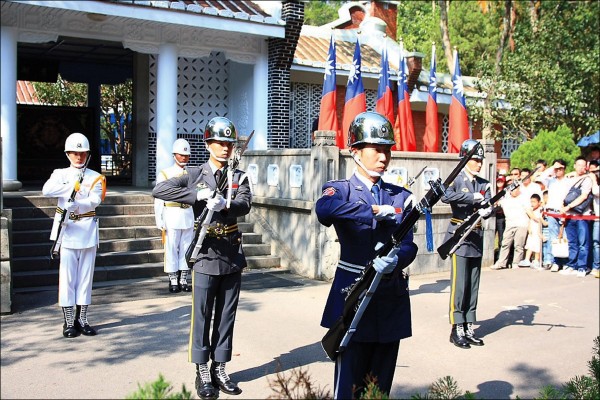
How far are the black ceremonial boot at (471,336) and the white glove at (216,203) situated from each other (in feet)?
11.7

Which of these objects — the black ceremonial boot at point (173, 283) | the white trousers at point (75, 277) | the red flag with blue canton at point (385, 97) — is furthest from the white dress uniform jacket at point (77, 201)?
the red flag with blue canton at point (385, 97)

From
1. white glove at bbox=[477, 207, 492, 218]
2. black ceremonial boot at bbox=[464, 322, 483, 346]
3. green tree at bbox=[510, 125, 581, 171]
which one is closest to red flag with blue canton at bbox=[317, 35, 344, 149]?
green tree at bbox=[510, 125, 581, 171]

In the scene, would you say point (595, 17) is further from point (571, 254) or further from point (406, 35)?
point (406, 35)

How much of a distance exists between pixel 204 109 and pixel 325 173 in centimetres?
677

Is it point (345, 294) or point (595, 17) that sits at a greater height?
point (595, 17)

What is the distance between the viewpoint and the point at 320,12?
45781 mm

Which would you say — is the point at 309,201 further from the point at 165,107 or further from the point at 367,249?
the point at 367,249

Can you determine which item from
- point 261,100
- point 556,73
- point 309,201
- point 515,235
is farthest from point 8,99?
point 556,73

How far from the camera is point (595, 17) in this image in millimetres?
19094

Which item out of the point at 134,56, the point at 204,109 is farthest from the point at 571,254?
the point at 134,56

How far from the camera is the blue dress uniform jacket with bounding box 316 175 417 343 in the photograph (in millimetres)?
4172

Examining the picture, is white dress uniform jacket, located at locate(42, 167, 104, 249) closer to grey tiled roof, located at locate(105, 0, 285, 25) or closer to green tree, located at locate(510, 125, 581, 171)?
Answer: grey tiled roof, located at locate(105, 0, 285, 25)

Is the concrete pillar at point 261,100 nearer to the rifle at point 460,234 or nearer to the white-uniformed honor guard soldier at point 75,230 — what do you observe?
the white-uniformed honor guard soldier at point 75,230

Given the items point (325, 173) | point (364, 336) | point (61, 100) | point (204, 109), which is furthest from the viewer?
point (61, 100)
